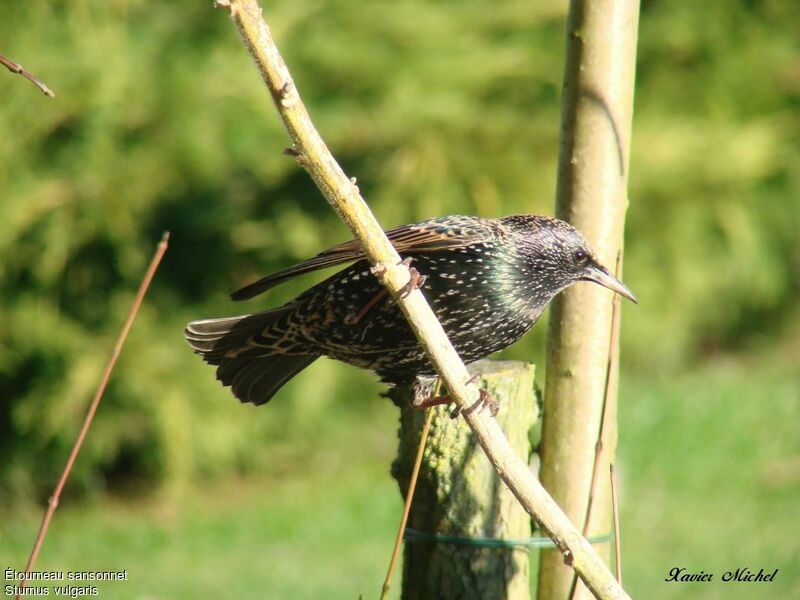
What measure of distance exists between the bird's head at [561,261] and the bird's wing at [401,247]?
0.50 ft

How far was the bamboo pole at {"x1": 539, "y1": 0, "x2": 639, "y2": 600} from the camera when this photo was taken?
8.07 feet

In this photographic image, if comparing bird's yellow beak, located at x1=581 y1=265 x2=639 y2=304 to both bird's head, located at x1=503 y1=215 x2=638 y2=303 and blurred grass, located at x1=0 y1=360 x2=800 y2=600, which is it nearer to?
bird's head, located at x1=503 y1=215 x2=638 y2=303

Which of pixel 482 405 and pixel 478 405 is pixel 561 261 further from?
pixel 478 405

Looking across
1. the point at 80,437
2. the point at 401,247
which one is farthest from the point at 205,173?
the point at 80,437

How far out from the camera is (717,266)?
7633 mm

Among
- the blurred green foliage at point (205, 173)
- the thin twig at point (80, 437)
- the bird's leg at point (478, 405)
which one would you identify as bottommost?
the thin twig at point (80, 437)

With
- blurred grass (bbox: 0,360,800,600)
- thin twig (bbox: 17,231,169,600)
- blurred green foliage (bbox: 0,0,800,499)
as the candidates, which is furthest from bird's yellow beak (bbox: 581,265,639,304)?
blurred green foliage (bbox: 0,0,800,499)

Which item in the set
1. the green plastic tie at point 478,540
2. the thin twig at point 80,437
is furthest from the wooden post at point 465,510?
the thin twig at point 80,437

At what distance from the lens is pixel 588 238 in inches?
102

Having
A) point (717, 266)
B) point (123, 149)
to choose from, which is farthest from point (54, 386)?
point (717, 266)

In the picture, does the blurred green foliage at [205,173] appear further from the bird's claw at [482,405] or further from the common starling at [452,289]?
the bird's claw at [482,405]

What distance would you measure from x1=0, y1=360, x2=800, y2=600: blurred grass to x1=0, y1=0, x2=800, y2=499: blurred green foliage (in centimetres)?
26

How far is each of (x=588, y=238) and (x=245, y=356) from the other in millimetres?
1025

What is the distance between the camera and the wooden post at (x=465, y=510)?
2.49 m
